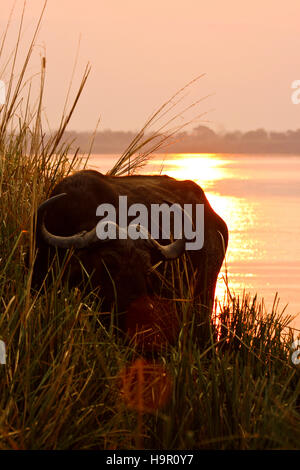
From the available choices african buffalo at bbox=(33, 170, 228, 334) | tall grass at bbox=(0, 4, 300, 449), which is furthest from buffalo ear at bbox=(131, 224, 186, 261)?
tall grass at bbox=(0, 4, 300, 449)

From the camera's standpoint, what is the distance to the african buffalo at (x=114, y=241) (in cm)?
595

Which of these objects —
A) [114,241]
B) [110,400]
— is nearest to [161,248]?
[114,241]

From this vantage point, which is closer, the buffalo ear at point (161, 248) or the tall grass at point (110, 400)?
the tall grass at point (110, 400)

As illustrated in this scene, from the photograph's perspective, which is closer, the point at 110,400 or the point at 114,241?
the point at 110,400

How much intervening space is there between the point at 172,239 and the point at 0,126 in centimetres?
183

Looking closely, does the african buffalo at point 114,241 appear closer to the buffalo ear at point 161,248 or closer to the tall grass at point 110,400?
the buffalo ear at point 161,248

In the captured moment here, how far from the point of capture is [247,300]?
6.36 m

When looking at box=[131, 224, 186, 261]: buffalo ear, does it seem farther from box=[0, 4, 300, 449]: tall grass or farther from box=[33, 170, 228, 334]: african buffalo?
box=[0, 4, 300, 449]: tall grass

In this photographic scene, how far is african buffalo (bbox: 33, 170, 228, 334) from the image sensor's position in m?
5.95

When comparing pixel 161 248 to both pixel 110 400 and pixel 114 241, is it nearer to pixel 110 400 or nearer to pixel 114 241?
pixel 114 241

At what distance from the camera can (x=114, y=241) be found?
595 cm

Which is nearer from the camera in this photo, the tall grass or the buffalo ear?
the tall grass

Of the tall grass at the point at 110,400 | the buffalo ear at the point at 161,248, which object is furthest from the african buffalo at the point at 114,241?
the tall grass at the point at 110,400
